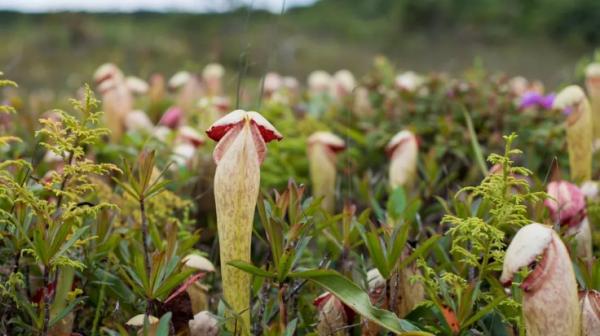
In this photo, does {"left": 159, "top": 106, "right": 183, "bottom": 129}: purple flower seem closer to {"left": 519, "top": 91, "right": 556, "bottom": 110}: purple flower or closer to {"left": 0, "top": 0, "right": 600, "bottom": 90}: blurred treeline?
{"left": 519, "top": 91, "right": 556, "bottom": 110}: purple flower

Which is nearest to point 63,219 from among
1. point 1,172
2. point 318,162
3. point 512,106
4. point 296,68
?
point 1,172

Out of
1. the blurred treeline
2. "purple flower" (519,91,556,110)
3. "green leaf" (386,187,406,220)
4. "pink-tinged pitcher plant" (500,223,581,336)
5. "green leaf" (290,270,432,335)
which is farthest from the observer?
the blurred treeline

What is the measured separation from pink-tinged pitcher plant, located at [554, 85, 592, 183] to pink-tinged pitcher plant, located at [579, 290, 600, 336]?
0.81 m

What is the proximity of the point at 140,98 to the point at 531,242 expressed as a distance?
10.5ft

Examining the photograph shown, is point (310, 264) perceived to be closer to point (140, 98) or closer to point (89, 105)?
point (89, 105)

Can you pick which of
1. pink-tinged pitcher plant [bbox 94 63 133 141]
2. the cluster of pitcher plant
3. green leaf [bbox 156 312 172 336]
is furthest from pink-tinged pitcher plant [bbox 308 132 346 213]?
green leaf [bbox 156 312 172 336]

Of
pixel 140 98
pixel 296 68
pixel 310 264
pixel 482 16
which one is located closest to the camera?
pixel 310 264

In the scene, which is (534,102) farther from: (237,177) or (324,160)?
(237,177)

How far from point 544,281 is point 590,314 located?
0.16m

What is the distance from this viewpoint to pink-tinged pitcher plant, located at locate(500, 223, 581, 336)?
2.90 feet

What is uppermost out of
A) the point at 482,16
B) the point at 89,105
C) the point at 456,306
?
the point at 482,16

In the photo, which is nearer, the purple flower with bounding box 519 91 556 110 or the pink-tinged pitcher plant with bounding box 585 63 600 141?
the pink-tinged pitcher plant with bounding box 585 63 600 141

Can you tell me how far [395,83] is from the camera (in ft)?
9.95

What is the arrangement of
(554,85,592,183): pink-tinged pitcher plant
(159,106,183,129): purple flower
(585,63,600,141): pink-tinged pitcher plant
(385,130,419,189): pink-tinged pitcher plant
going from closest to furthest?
(554,85,592,183): pink-tinged pitcher plant < (385,130,419,189): pink-tinged pitcher plant < (585,63,600,141): pink-tinged pitcher plant < (159,106,183,129): purple flower
